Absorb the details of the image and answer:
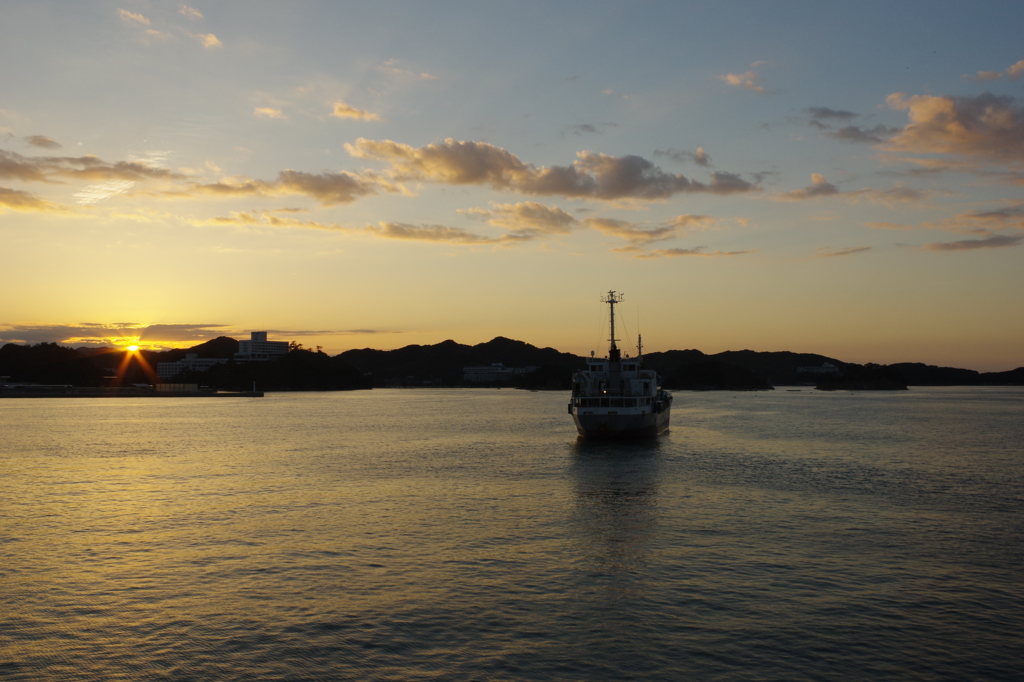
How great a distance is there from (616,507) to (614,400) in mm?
44010

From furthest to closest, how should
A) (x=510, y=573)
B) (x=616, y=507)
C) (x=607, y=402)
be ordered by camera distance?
(x=607, y=402) → (x=616, y=507) → (x=510, y=573)

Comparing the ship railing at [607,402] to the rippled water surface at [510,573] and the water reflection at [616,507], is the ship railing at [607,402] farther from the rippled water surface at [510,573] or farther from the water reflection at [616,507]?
the rippled water surface at [510,573]

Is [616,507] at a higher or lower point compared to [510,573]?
lower

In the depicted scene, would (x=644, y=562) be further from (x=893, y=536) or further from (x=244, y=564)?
(x=244, y=564)

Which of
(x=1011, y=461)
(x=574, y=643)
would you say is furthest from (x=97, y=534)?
(x=1011, y=461)

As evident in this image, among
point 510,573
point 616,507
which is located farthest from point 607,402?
point 510,573

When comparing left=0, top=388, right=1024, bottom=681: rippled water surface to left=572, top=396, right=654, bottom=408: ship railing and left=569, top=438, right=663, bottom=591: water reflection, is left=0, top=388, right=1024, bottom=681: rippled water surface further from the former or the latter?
left=572, top=396, right=654, bottom=408: ship railing

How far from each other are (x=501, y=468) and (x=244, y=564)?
3546cm

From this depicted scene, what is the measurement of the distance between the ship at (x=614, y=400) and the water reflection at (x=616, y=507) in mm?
5142

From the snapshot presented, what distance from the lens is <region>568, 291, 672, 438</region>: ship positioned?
8312 centimetres

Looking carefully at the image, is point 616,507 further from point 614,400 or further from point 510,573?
point 614,400

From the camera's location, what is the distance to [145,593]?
23875 mm

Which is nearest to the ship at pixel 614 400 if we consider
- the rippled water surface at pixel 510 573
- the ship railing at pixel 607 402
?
the ship railing at pixel 607 402

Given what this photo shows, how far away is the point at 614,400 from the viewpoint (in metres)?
85.3
